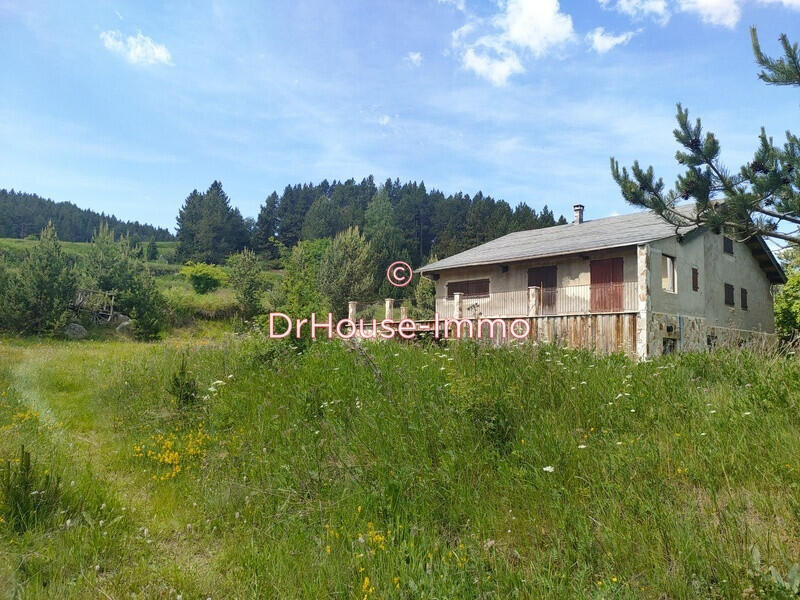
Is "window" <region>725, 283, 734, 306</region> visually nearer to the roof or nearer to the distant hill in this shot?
the roof

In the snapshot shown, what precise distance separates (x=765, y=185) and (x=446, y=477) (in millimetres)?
6681

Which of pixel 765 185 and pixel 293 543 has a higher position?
pixel 765 185

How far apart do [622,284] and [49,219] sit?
310ft

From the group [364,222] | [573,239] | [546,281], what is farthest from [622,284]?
[364,222]

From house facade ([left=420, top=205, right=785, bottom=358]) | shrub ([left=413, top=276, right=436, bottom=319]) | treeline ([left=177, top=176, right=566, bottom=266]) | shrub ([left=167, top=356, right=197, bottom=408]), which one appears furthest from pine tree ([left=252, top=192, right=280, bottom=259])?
shrub ([left=167, top=356, right=197, bottom=408])

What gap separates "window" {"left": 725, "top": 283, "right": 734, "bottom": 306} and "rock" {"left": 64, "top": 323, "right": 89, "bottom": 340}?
29071mm

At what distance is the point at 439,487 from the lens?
4.54 m

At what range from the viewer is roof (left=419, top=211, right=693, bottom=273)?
61.5 ft

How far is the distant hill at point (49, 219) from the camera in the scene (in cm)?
8381

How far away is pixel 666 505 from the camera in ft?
12.1

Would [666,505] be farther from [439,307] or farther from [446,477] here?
[439,307]

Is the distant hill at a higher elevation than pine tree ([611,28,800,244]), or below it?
higher

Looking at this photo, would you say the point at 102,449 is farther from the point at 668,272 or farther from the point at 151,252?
the point at 151,252

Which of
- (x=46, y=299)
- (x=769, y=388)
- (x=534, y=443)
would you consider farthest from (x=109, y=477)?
(x=46, y=299)
